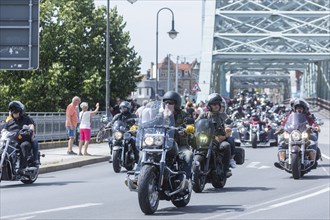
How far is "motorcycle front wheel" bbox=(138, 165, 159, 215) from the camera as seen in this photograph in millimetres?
12141

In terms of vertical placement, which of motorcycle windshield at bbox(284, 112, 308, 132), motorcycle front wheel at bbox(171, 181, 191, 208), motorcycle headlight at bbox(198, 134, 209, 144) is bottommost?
motorcycle front wheel at bbox(171, 181, 191, 208)

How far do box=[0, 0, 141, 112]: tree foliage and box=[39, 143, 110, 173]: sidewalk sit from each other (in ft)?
101

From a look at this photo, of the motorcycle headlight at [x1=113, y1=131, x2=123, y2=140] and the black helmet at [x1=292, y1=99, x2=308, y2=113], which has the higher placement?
the black helmet at [x1=292, y1=99, x2=308, y2=113]

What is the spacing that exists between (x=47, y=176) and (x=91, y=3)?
4443 cm

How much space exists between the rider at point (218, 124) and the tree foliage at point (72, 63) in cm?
4391

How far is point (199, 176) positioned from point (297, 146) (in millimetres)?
3769

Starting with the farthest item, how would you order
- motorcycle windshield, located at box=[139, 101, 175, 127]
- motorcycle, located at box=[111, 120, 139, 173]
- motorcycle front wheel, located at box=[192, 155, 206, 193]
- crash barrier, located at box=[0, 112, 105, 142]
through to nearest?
crash barrier, located at box=[0, 112, 105, 142] → motorcycle, located at box=[111, 120, 139, 173] → motorcycle front wheel, located at box=[192, 155, 206, 193] → motorcycle windshield, located at box=[139, 101, 175, 127]

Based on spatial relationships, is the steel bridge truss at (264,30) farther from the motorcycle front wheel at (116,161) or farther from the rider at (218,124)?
the rider at (218,124)

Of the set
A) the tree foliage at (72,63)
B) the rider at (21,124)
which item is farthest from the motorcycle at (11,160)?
the tree foliage at (72,63)

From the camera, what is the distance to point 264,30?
77688 millimetres

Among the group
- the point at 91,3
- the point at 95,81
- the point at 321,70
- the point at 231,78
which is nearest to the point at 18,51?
the point at 95,81

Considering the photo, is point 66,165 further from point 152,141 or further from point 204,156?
point 152,141

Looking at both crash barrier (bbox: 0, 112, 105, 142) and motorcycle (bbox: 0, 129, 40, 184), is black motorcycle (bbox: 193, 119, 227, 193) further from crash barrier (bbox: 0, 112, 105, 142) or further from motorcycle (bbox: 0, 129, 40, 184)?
crash barrier (bbox: 0, 112, 105, 142)

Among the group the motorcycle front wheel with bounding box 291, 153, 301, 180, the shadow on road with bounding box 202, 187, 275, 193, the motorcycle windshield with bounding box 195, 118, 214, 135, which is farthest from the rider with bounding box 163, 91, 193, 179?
the motorcycle front wheel with bounding box 291, 153, 301, 180
